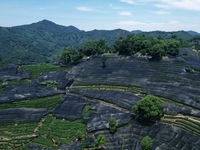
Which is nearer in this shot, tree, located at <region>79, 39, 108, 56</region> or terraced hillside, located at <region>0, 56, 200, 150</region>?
terraced hillside, located at <region>0, 56, 200, 150</region>

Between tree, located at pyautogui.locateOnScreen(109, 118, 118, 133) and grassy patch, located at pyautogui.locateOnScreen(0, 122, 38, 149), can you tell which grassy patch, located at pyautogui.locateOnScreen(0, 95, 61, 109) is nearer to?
grassy patch, located at pyautogui.locateOnScreen(0, 122, 38, 149)

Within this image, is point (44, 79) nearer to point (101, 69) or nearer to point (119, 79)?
point (101, 69)

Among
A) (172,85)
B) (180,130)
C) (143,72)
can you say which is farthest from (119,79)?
(180,130)

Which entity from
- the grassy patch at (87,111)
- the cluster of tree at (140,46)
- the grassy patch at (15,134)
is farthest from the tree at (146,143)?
the cluster of tree at (140,46)

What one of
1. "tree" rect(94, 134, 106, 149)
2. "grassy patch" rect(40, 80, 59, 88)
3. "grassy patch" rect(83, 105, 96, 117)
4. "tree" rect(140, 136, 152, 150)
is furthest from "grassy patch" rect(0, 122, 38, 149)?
"grassy patch" rect(40, 80, 59, 88)

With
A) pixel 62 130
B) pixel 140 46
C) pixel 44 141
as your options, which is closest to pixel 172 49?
pixel 140 46

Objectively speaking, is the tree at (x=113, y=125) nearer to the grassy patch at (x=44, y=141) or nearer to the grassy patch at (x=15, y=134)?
the grassy patch at (x=44, y=141)
